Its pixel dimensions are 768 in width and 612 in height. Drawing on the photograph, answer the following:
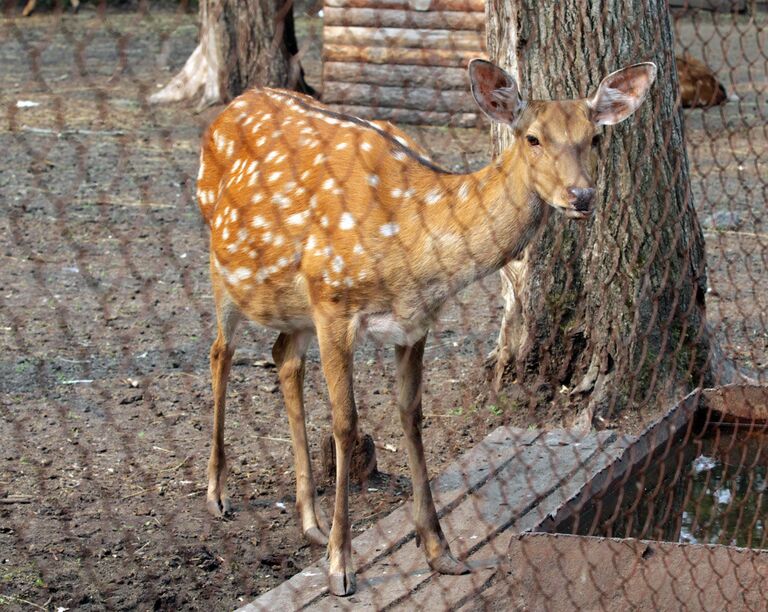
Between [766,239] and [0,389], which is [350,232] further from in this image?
[766,239]

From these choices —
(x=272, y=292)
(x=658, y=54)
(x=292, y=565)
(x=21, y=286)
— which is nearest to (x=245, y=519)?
(x=292, y=565)

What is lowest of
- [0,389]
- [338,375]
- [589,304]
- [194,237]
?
[194,237]

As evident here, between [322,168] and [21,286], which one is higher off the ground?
[322,168]

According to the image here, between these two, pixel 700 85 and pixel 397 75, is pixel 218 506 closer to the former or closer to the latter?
pixel 397 75

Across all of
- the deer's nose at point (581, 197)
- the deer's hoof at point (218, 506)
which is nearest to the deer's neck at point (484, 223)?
the deer's nose at point (581, 197)

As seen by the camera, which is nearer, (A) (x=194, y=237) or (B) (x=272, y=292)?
(B) (x=272, y=292)

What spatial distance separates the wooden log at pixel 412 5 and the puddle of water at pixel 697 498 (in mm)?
6046

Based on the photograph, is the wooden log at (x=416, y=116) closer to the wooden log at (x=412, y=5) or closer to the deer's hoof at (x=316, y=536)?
the wooden log at (x=412, y=5)

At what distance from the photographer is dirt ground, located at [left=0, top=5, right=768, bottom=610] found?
393 centimetres

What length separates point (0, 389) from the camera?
5.16 metres

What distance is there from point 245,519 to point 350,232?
117cm

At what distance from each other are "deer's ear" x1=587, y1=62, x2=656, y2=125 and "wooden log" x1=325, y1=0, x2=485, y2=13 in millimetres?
6552

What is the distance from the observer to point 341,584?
354cm

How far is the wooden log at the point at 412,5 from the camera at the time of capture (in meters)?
9.91
